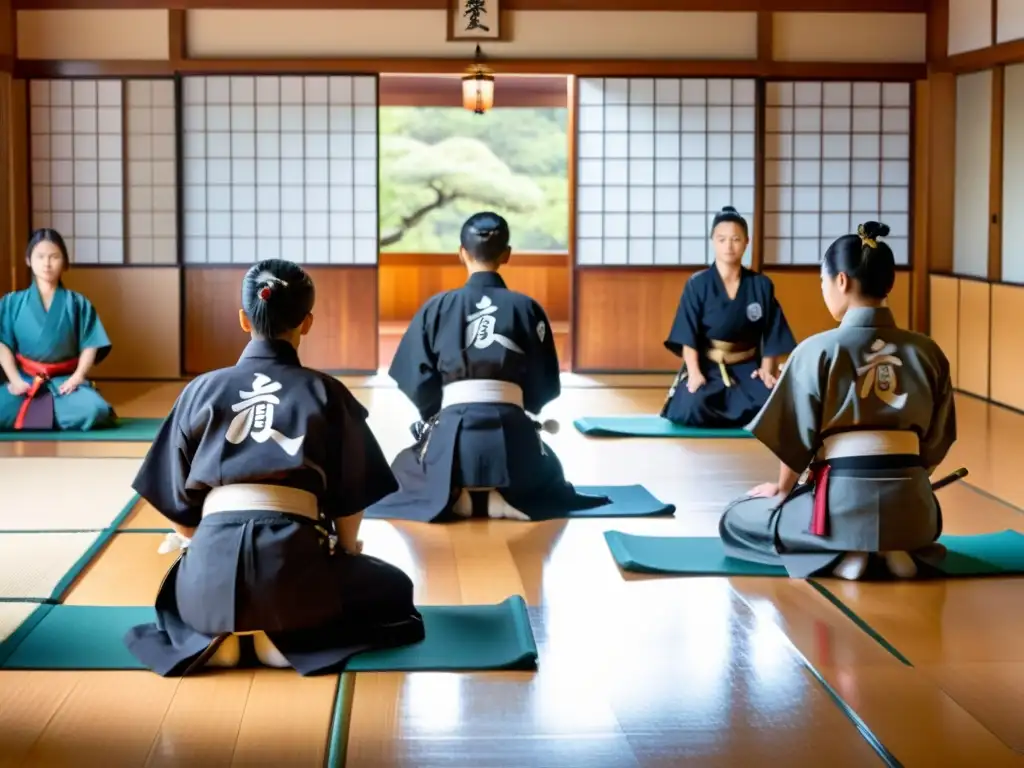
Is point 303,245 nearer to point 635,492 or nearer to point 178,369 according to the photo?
point 178,369

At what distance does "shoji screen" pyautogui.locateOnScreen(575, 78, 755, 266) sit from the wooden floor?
16.9ft

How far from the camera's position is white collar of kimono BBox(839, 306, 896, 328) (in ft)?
14.1

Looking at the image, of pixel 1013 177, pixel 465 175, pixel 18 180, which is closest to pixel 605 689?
pixel 1013 177

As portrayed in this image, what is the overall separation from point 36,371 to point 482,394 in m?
2.93

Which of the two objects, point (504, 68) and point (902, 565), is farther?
point (504, 68)

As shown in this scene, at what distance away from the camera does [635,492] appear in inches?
223

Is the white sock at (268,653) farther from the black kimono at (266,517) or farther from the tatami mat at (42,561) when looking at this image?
the tatami mat at (42,561)

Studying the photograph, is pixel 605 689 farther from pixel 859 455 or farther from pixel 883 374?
pixel 883 374

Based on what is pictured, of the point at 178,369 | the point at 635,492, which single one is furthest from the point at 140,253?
the point at 635,492

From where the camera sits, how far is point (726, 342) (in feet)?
24.1

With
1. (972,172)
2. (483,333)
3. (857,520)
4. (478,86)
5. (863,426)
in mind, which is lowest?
(857,520)

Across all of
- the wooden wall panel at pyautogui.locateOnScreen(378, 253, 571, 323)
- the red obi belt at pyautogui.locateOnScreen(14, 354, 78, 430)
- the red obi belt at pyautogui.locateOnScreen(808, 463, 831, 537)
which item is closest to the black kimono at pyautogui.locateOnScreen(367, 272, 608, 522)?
the red obi belt at pyautogui.locateOnScreen(808, 463, 831, 537)

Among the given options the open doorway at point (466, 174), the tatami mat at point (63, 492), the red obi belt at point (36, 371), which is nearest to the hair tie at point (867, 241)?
the tatami mat at point (63, 492)

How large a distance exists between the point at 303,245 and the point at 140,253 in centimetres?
105
